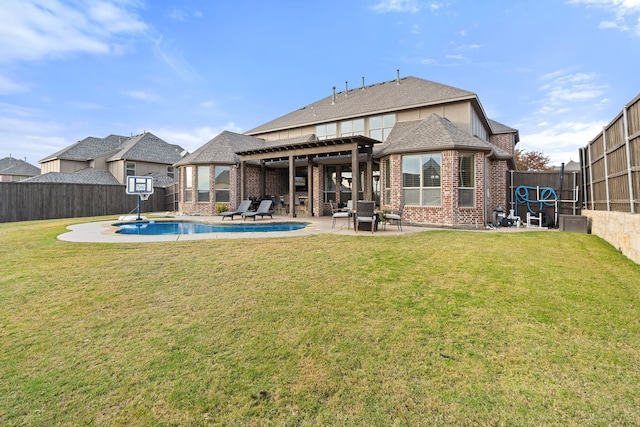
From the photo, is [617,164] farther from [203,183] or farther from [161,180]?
[161,180]

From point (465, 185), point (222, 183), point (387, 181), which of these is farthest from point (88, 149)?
point (465, 185)

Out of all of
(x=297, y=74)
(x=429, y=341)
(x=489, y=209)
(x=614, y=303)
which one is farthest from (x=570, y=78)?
(x=429, y=341)

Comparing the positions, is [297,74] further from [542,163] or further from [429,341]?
[542,163]

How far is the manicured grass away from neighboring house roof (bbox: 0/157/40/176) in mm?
48787

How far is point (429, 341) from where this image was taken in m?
2.97

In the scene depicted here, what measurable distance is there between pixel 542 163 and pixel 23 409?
43.9m

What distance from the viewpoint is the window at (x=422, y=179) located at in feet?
39.7

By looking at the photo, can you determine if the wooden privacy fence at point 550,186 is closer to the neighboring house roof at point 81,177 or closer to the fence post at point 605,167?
the fence post at point 605,167

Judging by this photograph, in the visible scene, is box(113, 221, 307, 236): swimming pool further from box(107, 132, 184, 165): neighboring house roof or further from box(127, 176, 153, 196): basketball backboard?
box(107, 132, 184, 165): neighboring house roof

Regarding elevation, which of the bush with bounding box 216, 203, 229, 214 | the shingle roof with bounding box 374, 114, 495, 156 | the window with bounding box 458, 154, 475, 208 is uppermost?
the shingle roof with bounding box 374, 114, 495, 156

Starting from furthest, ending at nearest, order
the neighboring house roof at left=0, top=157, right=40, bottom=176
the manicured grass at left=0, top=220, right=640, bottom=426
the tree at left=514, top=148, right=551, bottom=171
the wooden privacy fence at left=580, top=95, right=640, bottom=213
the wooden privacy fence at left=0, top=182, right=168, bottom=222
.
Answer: the neighboring house roof at left=0, top=157, right=40, bottom=176
the tree at left=514, top=148, right=551, bottom=171
the wooden privacy fence at left=0, top=182, right=168, bottom=222
the wooden privacy fence at left=580, top=95, right=640, bottom=213
the manicured grass at left=0, top=220, right=640, bottom=426

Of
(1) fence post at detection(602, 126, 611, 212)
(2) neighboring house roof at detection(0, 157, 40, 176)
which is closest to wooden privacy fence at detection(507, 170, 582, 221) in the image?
(1) fence post at detection(602, 126, 611, 212)

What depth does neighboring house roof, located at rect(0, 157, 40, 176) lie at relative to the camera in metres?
39.5

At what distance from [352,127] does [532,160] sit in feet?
96.6
